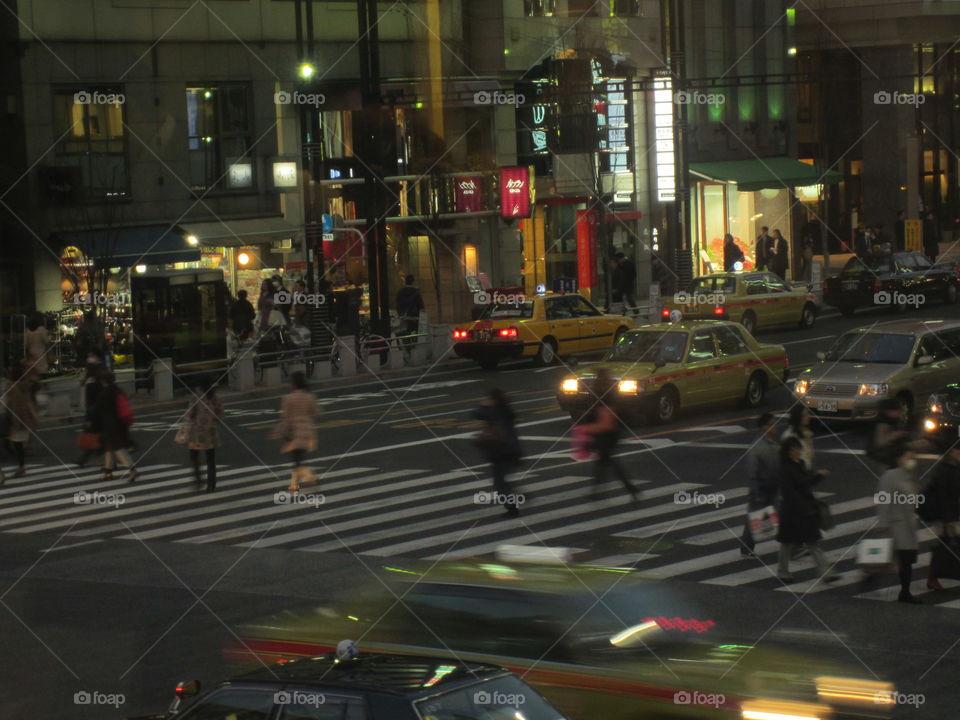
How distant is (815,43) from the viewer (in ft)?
204

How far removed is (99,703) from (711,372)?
50.1 feet

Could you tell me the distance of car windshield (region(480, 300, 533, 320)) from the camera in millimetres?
33062

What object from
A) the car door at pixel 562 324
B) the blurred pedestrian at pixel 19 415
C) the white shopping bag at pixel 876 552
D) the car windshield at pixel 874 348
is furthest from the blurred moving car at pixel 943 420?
the car door at pixel 562 324

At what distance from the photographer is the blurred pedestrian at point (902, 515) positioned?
1270 centimetres

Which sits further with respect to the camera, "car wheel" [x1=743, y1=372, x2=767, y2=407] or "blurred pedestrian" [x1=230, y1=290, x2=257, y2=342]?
"blurred pedestrian" [x1=230, y1=290, x2=257, y2=342]

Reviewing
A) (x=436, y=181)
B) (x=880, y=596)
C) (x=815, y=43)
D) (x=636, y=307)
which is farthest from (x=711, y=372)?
(x=815, y=43)

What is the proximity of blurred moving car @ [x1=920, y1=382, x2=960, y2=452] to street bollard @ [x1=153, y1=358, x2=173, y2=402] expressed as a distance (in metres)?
16.5

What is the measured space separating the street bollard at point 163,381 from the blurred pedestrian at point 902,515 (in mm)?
20301

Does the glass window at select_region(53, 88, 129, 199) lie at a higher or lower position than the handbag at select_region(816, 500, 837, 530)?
higher

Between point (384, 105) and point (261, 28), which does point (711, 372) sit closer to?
point (384, 105)

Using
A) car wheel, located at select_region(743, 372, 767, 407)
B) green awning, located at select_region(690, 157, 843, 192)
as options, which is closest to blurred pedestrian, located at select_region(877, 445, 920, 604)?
car wheel, located at select_region(743, 372, 767, 407)

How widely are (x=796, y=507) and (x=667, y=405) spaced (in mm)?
10146

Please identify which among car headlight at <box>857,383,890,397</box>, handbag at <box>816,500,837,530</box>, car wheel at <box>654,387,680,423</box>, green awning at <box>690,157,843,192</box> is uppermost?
green awning at <box>690,157,843,192</box>

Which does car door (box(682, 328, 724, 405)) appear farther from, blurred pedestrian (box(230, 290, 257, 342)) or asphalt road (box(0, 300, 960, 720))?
blurred pedestrian (box(230, 290, 257, 342))
